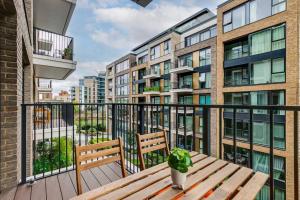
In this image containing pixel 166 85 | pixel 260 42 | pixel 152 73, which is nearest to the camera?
pixel 260 42

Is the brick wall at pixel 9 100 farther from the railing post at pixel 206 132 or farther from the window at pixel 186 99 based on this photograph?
the window at pixel 186 99

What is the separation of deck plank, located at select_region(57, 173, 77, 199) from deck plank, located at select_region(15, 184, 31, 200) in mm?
365

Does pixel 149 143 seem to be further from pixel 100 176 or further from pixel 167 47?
pixel 167 47

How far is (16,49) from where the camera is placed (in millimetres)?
2367

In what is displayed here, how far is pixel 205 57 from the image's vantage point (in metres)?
14.4

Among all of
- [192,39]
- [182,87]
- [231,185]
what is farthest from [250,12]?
[231,185]

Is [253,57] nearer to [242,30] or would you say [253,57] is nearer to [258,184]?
[242,30]

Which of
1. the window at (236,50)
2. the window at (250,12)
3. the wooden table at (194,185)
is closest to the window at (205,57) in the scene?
the window at (236,50)

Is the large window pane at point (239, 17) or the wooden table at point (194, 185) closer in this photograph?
the wooden table at point (194, 185)

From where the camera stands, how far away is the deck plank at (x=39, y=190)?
2123 millimetres

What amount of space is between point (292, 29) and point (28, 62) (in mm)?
11674

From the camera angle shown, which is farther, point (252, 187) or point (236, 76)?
point (236, 76)

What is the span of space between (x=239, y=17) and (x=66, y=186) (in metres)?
13.1

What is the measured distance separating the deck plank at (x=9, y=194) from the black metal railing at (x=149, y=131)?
20 cm
